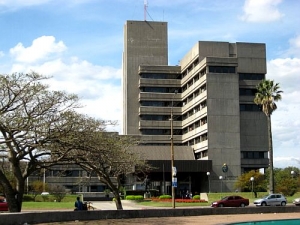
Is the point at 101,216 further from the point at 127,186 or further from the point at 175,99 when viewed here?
the point at 175,99

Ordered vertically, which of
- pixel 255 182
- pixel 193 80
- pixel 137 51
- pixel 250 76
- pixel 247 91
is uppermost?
pixel 137 51

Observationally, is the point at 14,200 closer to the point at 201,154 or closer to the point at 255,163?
the point at 201,154

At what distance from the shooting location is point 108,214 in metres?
31.2

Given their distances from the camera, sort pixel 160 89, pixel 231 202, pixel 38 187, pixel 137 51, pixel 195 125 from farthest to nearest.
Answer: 1. pixel 137 51
2. pixel 160 89
3. pixel 195 125
4. pixel 38 187
5. pixel 231 202

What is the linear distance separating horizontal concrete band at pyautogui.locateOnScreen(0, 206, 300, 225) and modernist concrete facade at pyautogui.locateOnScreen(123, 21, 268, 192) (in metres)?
52.8

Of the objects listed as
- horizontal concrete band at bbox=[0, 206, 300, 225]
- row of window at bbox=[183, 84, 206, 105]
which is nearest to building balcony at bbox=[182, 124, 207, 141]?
row of window at bbox=[183, 84, 206, 105]

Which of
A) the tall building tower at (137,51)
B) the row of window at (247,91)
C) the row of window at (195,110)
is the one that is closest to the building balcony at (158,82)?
the tall building tower at (137,51)

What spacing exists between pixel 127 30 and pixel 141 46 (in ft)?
17.4

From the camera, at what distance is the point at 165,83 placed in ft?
381

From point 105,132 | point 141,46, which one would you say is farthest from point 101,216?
point 141,46

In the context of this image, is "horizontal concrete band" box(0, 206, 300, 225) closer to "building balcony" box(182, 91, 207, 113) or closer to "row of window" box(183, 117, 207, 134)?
"row of window" box(183, 117, 207, 134)

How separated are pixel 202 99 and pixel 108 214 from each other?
6737 centimetres

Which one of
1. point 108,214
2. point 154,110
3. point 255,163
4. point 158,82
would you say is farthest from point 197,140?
point 108,214

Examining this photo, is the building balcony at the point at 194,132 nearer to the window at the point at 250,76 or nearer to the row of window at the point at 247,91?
the row of window at the point at 247,91
